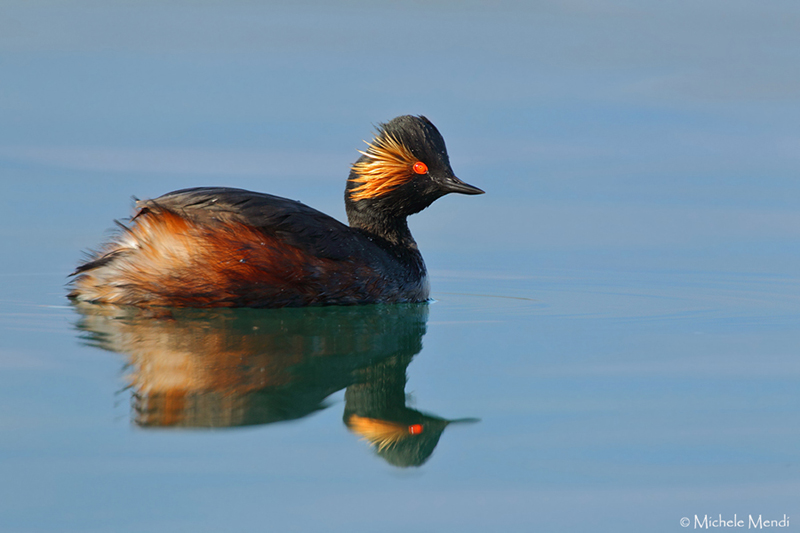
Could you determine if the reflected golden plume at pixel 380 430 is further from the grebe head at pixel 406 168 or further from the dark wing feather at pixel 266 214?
the grebe head at pixel 406 168

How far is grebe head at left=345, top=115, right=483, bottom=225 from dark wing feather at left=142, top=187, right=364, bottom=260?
2.85 feet

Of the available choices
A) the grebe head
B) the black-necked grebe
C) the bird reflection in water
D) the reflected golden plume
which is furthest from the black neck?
the reflected golden plume

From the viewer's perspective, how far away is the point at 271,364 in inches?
223

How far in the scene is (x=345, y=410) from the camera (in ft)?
16.0

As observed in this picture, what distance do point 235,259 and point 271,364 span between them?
1.67 meters

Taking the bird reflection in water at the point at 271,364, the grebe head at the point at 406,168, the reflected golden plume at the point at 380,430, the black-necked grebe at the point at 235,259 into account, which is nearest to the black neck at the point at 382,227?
the grebe head at the point at 406,168

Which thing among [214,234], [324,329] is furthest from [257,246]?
[324,329]

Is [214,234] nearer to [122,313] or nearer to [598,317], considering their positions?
[122,313]

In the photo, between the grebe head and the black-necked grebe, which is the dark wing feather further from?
the grebe head

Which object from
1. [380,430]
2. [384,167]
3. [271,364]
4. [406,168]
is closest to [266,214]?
[384,167]

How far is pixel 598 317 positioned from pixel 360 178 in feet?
8.03

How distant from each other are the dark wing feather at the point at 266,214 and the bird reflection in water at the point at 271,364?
53cm

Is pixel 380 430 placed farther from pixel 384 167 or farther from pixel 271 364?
pixel 384 167

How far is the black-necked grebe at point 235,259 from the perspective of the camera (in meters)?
7.15
